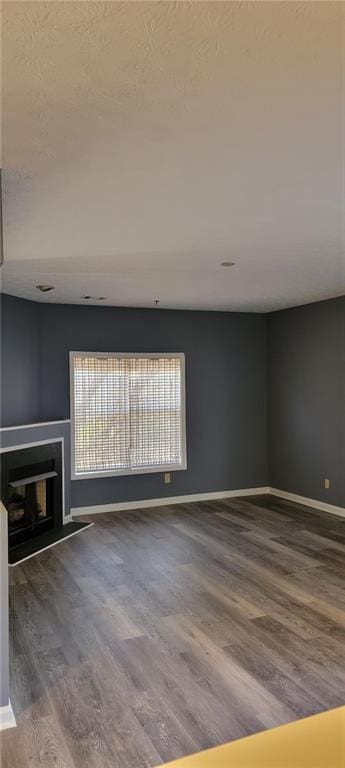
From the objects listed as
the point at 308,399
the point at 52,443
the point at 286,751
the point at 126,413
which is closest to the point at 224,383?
the point at 308,399

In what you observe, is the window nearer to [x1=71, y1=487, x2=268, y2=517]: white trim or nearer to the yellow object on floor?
[x1=71, y1=487, x2=268, y2=517]: white trim

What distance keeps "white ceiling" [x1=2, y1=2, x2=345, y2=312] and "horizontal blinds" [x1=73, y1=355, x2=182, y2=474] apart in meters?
2.39

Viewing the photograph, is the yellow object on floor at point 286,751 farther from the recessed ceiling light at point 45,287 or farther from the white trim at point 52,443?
the recessed ceiling light at point 45,287

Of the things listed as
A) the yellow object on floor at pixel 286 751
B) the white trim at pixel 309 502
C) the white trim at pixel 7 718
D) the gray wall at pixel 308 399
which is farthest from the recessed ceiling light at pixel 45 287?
the yellow object on floor at pixel 286 751

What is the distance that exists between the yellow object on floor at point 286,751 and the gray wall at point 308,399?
5331 mm

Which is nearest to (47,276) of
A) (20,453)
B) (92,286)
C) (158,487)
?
(92,286)

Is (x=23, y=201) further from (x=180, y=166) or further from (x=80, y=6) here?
(x=80, y=6)

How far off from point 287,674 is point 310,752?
216cm

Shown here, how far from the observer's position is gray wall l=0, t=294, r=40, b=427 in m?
5.36

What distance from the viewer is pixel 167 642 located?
3.19m

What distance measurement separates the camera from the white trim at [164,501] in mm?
6277

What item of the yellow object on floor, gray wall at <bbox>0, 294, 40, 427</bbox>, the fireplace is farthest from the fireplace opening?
the yellow object on floor

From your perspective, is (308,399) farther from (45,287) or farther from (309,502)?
(45,287)

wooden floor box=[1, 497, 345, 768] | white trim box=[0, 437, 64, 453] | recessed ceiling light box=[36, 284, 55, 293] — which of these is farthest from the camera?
recessed ceiling light box=[36, 284, 55, 293]
